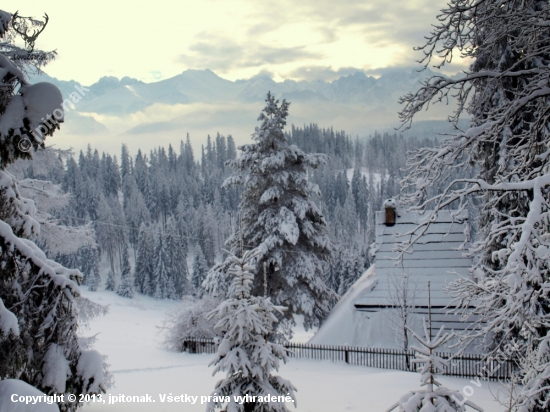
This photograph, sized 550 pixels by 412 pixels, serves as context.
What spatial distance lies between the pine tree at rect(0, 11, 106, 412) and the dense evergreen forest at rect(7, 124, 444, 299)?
46880mm

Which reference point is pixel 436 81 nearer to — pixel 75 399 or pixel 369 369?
pixel 75 399

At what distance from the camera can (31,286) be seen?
4.50 meters

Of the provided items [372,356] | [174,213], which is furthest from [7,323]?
[174,213]

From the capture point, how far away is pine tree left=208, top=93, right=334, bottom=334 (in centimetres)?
1933

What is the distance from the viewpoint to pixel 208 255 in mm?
82500

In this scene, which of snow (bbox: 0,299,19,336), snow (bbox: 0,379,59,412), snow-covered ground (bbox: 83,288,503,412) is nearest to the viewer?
snow (bbox: 0,379,59,412)

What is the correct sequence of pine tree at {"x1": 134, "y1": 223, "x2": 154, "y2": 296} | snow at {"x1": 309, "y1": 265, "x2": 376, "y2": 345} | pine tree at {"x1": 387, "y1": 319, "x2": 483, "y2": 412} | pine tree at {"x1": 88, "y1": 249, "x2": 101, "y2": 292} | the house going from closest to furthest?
pine tree at {"x1": 387, "y1": 319, "x2": 483, "y2": 412} → the house → snow at {"x1": 309, "y1": 265, "x2": 376, "y2": 345} → pine tree at {"x1": 88, "y1": 249, "x2": 101, "y2": 292} → pine tree at {"x1": 134, "y1": 223, "x2": 154, "y2": 296}

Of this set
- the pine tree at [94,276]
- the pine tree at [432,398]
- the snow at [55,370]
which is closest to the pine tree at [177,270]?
the pine tree at [94,276]

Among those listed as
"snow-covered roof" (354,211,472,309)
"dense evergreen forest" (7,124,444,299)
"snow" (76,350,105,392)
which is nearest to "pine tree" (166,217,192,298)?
"dense evergreen forest" (7,124,444,299)

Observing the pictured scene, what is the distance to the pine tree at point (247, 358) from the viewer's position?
22.8 ft

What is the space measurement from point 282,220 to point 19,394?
16185 mm

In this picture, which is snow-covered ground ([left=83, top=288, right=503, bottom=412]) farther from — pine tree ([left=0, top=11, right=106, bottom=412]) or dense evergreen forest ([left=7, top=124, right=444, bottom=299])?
dense evergreen forest ([left=7, top=124, right=444, bottom=299])

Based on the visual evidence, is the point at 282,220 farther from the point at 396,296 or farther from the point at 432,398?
the point at 432,398

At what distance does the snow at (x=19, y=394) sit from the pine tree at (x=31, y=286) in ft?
2.11
